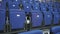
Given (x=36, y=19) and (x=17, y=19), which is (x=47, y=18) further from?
(x=17, y=19)

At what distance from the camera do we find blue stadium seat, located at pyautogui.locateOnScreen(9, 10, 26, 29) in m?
2.37

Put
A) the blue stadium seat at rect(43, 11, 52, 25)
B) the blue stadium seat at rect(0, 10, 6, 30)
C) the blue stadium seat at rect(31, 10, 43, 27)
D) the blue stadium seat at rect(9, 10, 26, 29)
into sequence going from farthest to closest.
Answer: the blue stadium seat at rect(43, 11, 52, 25) < the blue stadium seat at rect(31, 10, 43, 27) < the blue stadium seat at rect(9, 10, 26, 29) < the blue stadium seat at rect(0, 10, 6, 30)

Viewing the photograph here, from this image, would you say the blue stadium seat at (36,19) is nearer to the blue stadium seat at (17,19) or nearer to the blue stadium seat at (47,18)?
the blue stadium seat at (47,18)

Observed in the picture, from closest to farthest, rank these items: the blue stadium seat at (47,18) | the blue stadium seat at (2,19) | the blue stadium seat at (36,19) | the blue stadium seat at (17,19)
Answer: the blue stadium seat at (2,19) → the blue stadium seat at (17,19) → the blue stadium seat at (36,19) → the blue stadium seat at (47,18)

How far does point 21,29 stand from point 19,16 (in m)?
0.32

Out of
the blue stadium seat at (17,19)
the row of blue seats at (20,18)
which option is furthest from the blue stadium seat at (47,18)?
the blue stadium seat at (17,19)

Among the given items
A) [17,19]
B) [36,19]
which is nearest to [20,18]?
[17,19]

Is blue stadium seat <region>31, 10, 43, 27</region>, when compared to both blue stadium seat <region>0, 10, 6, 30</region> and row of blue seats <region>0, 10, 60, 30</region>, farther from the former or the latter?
blue stadium seat <region>0, 10, 6, 30</region>

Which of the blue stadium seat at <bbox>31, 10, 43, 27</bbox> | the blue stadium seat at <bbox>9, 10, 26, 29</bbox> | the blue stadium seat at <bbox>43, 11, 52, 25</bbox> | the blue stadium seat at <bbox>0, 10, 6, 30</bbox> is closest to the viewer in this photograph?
the blue stadium seat at <bbox>0, 10, 6, 30</bbox>

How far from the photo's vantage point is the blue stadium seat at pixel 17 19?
237 centimetres

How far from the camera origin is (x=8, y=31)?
2391 mm

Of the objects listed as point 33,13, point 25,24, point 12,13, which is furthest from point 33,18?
point 12,13

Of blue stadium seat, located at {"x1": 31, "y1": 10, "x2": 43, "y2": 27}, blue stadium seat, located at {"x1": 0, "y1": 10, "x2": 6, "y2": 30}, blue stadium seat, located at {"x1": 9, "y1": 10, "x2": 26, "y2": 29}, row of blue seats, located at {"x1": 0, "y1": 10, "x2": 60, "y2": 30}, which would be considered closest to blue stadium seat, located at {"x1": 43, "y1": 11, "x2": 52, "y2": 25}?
row of blue seats, located at {"x1": 0, "y1": 10, "x2": 60, "y2": 30}

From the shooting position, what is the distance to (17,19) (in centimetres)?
243
